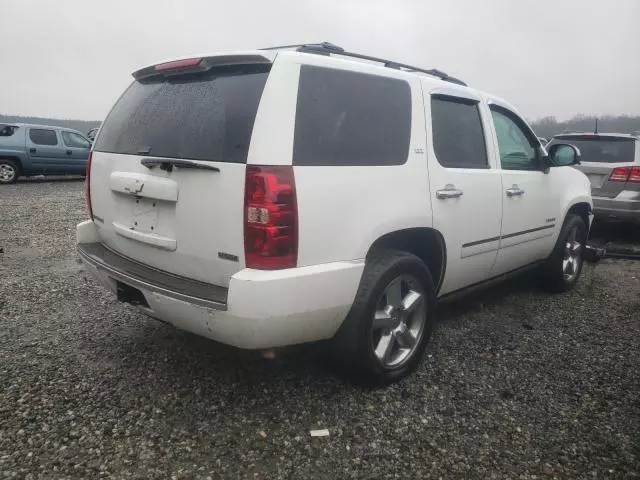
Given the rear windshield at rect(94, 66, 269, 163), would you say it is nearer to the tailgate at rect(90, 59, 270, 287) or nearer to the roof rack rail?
the tailgate at rect(90, 59, 270, 287)

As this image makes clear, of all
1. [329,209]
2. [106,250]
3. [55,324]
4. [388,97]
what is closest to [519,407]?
[329,209]

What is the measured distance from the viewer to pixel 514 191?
367 centimetres

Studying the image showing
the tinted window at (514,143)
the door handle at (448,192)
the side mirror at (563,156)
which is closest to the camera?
the door handle at (448,192)

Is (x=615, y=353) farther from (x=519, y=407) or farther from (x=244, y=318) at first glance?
(x=244, y=318)

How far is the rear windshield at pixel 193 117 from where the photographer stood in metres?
2.26

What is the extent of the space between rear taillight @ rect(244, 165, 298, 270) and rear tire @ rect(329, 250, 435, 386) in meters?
0.59

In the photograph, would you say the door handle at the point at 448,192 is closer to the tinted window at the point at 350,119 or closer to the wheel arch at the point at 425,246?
the wheel arch at the point at 425,246

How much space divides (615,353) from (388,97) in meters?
2.48

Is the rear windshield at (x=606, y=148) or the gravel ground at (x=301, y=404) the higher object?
the rear windshield at (x=606, y=148)

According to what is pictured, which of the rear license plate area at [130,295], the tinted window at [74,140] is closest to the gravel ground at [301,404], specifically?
the rear license plate area at [130,295]

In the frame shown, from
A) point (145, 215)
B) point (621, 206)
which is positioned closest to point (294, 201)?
point (145, 215)

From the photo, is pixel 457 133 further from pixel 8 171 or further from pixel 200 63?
pixel 8 171

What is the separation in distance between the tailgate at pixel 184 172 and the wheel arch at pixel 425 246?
941mm

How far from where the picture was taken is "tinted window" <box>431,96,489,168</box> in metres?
3.11
